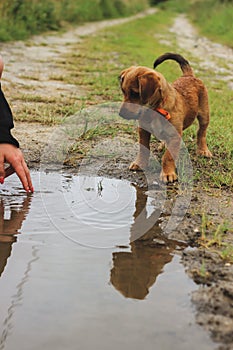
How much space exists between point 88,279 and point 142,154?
205 centimetres

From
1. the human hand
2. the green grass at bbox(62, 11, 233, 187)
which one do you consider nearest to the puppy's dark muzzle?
the green grass at bbox(62, 11, 233, 187)

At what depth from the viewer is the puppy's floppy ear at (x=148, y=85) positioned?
3.85 metres

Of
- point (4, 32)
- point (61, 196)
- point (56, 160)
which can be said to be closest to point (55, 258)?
point (61, 196)

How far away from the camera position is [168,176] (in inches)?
155

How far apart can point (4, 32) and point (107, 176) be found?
31.7 ft

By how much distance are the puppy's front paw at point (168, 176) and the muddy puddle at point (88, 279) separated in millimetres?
446

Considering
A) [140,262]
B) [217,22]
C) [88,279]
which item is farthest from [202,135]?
[217,22]

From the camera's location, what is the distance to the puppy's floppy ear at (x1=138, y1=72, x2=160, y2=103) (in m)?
3.85

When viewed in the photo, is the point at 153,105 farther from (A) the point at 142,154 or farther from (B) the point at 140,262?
(B) the point at 140,262

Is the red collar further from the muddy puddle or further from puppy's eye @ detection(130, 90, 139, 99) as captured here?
the muddy puddle

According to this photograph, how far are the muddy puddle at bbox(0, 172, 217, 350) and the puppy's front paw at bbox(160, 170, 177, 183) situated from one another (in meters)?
0.45

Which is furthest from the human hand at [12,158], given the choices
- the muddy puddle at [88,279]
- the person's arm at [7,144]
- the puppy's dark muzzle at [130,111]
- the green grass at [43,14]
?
the green grass at [43,14]

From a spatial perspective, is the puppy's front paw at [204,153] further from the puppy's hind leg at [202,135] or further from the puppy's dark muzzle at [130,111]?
the puppy's dark muzzle at [130,111]

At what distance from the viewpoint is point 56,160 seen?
4.31 metres
